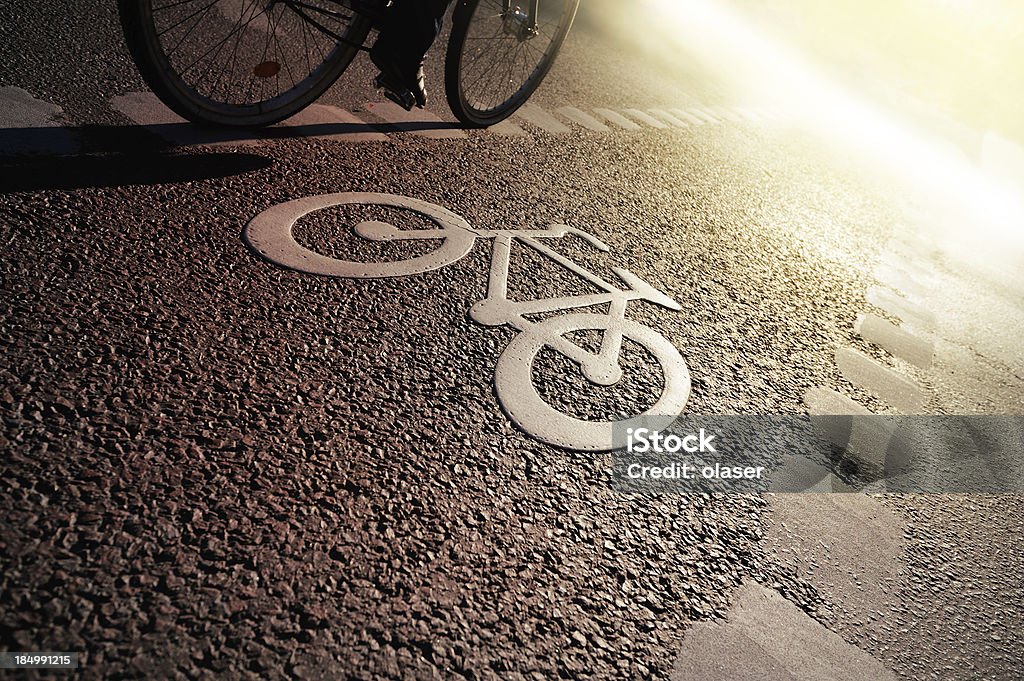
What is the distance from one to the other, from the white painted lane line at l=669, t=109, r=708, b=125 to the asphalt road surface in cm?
214

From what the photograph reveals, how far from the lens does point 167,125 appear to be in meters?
3.12

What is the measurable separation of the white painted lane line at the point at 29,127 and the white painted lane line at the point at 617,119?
314 cm

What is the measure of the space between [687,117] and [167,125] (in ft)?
12.1

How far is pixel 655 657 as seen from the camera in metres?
1.58

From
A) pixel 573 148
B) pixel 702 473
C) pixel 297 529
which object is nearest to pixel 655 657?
pixel 702 473

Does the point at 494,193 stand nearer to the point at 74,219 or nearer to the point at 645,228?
the point at 645,228

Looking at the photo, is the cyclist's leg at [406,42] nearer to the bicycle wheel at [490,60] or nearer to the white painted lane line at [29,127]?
the bicycle wheel at [490,60]

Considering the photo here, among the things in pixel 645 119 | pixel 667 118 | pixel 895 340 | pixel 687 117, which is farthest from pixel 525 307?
pixel 687 117

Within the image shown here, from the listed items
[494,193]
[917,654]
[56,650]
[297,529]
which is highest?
Result: [494,193]

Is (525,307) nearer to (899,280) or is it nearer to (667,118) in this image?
(899,280)

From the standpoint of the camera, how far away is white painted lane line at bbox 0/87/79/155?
263 centimetres

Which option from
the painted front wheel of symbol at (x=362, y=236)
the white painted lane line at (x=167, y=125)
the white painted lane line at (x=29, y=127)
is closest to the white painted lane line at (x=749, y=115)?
the painted front wheel of symbol at (x=362, y=236)

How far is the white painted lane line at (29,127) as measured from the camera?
263 cm

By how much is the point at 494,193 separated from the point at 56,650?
255cm
